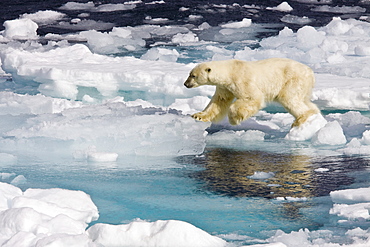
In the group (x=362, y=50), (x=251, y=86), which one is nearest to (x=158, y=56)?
(x=362, y=50)

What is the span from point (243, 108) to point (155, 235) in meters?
2.82

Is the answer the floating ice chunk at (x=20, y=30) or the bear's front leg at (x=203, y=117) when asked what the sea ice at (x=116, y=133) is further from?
the floating ice chunk at (x=20, y=30)

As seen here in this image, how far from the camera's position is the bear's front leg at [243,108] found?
5785mm

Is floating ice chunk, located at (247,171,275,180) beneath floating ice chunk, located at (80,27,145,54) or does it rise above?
above

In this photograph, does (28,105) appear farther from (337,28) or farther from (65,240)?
(337,28)

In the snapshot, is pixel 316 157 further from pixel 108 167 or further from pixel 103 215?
pixel 103 215

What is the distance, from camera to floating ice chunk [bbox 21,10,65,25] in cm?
1576

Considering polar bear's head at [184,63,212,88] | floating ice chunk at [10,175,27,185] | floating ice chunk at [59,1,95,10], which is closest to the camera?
floating ice chunk at [10,175,27,185]

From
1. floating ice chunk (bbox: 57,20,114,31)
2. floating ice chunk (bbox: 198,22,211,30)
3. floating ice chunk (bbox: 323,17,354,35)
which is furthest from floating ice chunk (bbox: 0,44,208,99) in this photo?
floating ice chunk (bbox: 57,20,114,31)

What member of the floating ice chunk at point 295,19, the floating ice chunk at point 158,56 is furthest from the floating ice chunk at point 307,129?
the floating ice chunk at point 295,19

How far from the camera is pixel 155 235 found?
317 cm

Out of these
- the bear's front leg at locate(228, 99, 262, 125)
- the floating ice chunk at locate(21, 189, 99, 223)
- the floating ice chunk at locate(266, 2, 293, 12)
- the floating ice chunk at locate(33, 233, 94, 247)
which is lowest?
the floating ice chunk at locate(266, 2, 293, 12)

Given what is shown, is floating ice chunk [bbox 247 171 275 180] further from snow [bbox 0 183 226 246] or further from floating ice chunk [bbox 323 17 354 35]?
floating ice chunk [bbox 323 17 354 35]

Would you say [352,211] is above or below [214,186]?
above
